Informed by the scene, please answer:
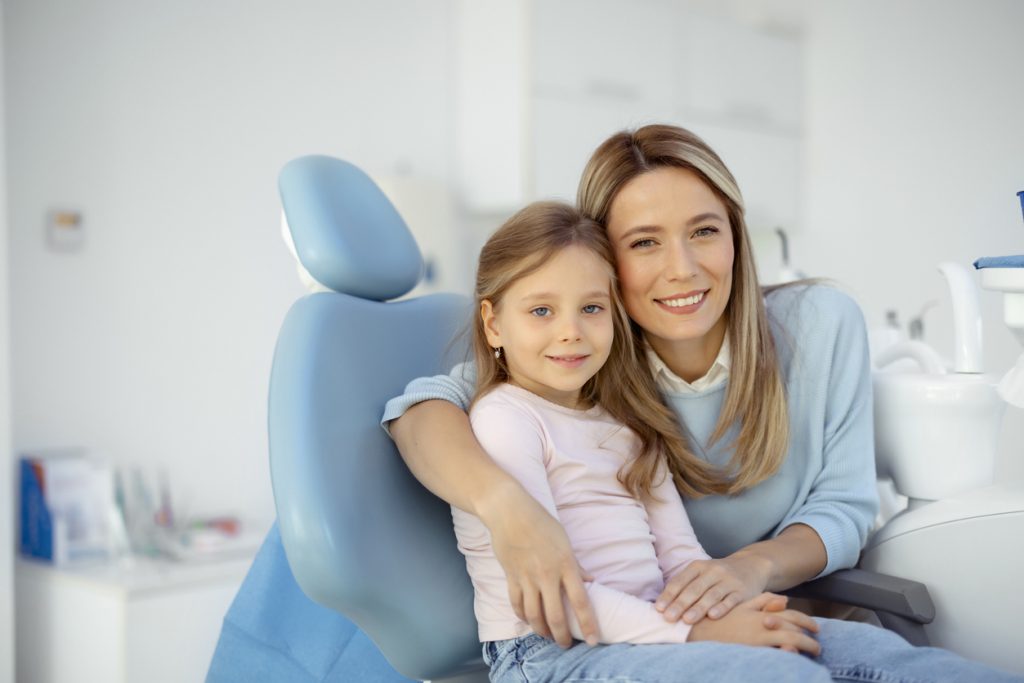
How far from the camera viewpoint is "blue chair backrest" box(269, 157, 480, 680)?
1109mm

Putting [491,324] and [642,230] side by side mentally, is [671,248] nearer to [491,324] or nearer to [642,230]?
[642,230]

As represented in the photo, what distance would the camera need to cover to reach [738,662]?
0.96 meters

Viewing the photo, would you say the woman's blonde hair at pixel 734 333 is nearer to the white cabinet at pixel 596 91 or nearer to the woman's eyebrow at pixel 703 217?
the woman's eyebrow at pixel 703 217

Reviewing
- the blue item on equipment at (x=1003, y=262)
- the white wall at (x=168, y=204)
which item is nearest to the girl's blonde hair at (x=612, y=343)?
the blue item on equipment at (x=1003, y=262)

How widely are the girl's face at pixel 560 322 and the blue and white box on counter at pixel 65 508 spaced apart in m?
1.56

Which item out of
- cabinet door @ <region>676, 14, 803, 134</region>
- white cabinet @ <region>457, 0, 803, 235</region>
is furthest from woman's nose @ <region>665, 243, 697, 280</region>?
cabinet door @ <region>676, 14, 803, 134</region>

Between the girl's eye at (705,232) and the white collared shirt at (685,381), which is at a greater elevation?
the girl's eye at (705,232)

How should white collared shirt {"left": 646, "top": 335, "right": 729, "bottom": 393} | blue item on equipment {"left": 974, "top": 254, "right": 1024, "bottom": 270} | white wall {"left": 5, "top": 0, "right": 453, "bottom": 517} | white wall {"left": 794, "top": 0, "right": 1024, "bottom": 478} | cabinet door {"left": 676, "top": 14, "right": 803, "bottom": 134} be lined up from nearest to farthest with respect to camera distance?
blue item on equipment {"left": 974, "top": 254, "right": 1024, "bottom": 270} < white collared shirt {"left": 646, "top": 335, "right": 729, "bottom": 393} < white wall {"left": 5, "top": 0, "right": 453, "bottom": 517} < white wall {"left": 794, "top": 0, "right": 1024, "bottom": 478} < cabinet door {"left": 676, "top": 14, "right": 803, "bottom": 134}

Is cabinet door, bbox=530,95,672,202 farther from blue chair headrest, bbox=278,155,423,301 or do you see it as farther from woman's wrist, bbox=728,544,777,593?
woman's wrist, bbox=728,544,777,593

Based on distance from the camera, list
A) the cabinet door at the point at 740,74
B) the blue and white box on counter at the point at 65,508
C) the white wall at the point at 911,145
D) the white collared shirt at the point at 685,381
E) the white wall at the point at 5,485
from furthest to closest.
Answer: the cabinet door at the point at 740,74 → the white wall at the point at 911,145 → the blue and white box on counter at the point at 65,508 → the white wall at the point at 5,485 → the white collared shirt at the point at 685,381

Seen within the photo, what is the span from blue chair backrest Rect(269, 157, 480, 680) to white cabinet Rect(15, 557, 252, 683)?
1167 millimetres

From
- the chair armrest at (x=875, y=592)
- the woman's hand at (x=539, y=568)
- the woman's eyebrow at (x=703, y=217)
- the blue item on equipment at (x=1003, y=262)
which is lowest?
the chair armrest at (x=875, y=592)

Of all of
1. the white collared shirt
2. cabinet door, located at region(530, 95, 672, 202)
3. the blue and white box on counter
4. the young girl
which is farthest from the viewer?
cabinet door, located at region(530, 95, 672, 202)

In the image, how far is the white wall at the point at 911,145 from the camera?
2967 millimetres
